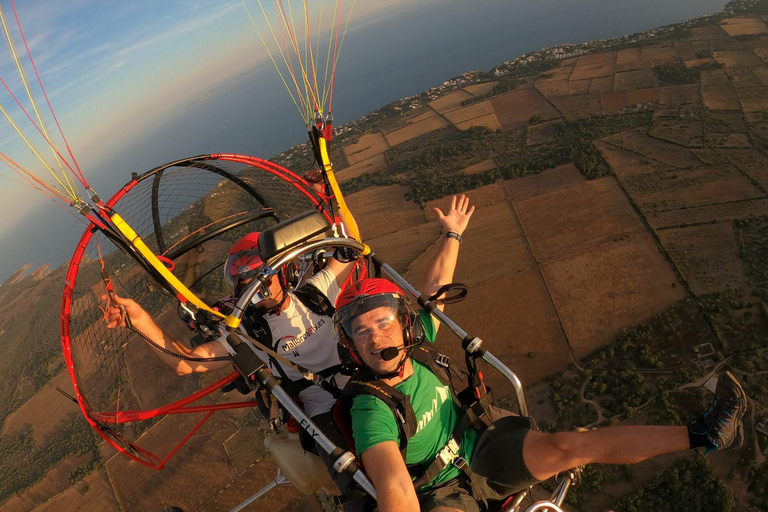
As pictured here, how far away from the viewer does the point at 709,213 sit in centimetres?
1331

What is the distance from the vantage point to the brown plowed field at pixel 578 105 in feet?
78.4

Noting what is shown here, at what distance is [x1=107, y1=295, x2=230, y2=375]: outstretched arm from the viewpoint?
2.76 metres

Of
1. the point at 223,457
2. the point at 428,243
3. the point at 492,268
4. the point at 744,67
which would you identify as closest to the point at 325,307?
the point at 223,457

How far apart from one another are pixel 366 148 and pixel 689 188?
66.8ft

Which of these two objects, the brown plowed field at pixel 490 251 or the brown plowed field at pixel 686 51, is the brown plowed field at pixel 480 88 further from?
the brown plowed field at pixel 490 251

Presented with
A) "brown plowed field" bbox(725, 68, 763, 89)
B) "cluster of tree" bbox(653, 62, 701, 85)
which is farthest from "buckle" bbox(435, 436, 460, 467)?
"cluster of tree" bbox(653, 62, 701, 85)

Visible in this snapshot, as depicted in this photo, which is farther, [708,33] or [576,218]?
[708,33]

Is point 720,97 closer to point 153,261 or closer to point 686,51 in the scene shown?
point 686,51

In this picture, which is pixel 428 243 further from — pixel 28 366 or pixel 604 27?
pixel 604 27

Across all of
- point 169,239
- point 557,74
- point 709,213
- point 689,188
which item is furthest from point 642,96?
point 169,239

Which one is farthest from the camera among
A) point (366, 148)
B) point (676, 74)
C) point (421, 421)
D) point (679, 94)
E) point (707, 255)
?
point (366, 148)

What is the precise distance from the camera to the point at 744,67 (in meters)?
24.8

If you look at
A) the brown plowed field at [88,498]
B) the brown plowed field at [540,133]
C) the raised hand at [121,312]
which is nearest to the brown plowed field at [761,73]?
the brown plowed field at [540,133]

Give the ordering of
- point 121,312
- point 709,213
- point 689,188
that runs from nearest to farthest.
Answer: point 121,312
point 709,213
point 689,188
